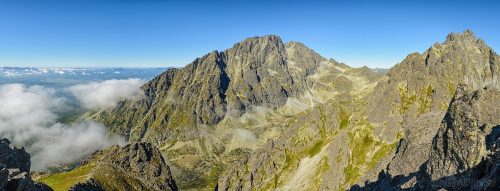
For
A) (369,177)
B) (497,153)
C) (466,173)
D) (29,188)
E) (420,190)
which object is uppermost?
(497,153)

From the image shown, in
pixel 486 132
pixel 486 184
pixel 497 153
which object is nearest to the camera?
pixel 486 184

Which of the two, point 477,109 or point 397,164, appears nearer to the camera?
point 477,109

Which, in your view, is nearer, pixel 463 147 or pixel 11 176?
pixel 11 176

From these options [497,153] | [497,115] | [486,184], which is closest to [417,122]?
[497,115]

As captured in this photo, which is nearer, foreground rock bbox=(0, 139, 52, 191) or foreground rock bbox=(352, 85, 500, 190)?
foreground rock bbox=(352, 85, 500, 190)

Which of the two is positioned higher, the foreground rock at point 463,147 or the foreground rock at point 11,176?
the foreground rock at point 463,147

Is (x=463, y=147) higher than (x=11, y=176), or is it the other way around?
(x=463, y=147)

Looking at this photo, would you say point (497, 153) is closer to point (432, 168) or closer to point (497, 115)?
point (432, 168)

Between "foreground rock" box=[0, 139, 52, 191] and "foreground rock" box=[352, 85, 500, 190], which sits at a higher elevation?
"foreground rock" box=[352, 85, 500, 190]

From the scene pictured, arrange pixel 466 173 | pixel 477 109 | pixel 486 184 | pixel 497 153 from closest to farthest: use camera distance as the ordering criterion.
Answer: pixel 486 184 < pixel 497 153 < pixel 466 173 < pixel 477 109

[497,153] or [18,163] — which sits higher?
[497,153]

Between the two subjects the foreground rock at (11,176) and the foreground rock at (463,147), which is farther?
the foreground rock at (11,176)
